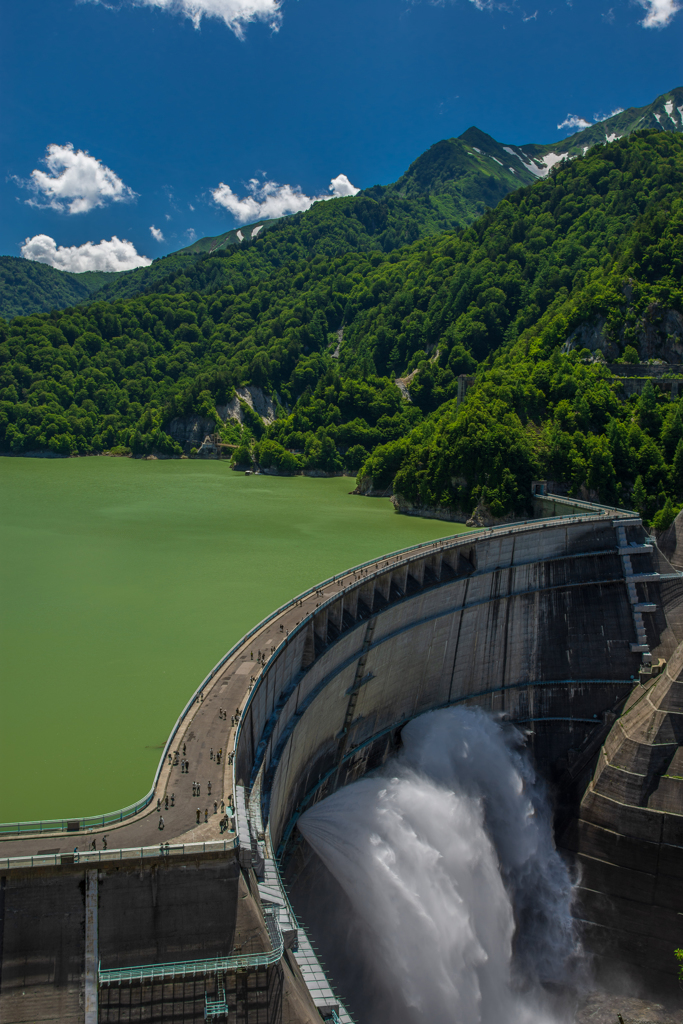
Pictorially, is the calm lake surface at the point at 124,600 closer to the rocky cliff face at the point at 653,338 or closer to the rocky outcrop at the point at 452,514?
the rocky outcrop at the point at 452,514

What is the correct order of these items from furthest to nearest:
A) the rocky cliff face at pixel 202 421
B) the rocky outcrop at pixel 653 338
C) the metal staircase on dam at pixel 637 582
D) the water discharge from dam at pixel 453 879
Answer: the rocky cliff face at pixel 202 421
the rocky outcrop at pixel 653 338
the metal staircase on dam at pixel 637 582
the water discharge from dam at pixel 453 879

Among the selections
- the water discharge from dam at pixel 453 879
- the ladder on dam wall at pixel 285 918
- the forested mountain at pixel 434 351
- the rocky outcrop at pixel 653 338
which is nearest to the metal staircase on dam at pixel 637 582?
the water discharge from dam at pixel 453 879

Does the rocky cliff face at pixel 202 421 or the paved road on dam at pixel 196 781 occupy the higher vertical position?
the rocky cliff face at pixel 202 421

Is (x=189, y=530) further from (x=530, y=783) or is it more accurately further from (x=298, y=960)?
(x=298, y=960)

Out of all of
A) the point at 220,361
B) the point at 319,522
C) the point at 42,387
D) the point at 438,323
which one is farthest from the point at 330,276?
the point at 319,522

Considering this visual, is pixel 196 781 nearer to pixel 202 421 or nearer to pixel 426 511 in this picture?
pixel 426 511

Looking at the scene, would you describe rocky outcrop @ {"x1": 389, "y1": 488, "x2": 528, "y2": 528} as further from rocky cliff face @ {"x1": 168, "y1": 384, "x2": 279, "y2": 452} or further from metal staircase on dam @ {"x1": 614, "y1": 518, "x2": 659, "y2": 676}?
rocky cliff face @ {"x1": 168, "y1": 384, "x2": 279, "y2": 452}

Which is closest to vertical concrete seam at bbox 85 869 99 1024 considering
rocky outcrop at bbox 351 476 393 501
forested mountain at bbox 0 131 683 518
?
forested mountain at bbox 0 131 683 518

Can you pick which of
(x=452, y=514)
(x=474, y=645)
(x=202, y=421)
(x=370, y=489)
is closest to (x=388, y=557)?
(x=474, y=645)
